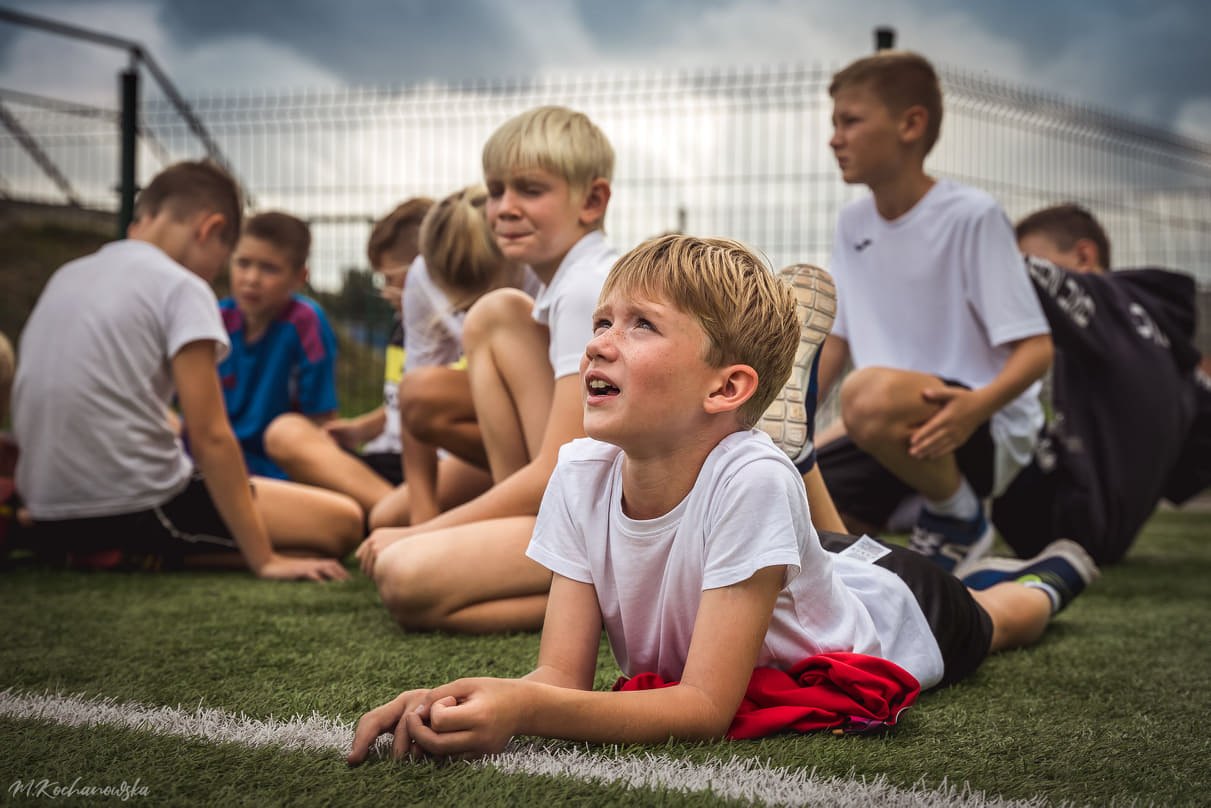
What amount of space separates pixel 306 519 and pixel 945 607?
8.10 feet

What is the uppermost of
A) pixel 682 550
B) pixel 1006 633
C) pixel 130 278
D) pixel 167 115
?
pixel 167 115

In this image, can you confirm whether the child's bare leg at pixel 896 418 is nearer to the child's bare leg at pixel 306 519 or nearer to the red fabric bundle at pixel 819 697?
the red fabric bundle at pixel 819 697

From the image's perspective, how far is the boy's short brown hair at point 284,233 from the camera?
4.41m

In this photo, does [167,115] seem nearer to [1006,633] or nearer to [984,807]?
[1006,633]

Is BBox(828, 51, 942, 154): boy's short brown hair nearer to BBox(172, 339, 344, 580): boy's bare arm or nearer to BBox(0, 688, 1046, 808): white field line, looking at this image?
BBox(172, 339, 344, 580): boy's bare arm

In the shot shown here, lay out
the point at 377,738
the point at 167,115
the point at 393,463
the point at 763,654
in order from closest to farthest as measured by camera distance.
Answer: the point at 377,738 < the point at 763,654 < the point at 393,463 < the point at 167,115

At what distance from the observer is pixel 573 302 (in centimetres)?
243

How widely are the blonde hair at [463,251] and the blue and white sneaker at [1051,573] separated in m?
1.72

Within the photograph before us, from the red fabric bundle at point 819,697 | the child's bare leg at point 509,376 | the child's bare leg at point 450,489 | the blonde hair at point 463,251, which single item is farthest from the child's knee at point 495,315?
the red fabric bundle at point 819,697

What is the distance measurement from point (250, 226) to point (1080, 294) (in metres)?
3.46

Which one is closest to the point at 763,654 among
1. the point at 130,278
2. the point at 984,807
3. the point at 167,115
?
the point at 984,807

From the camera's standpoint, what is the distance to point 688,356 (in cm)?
151

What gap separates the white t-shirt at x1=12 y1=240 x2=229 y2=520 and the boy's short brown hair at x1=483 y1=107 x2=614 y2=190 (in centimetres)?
116

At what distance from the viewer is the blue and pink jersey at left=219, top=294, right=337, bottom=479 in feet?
14.6
